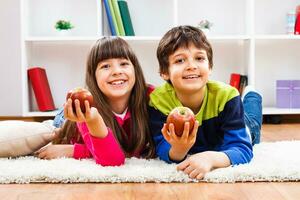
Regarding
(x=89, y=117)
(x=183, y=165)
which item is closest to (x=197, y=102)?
(x=183, y=165)

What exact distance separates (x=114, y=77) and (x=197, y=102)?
0.27 meters

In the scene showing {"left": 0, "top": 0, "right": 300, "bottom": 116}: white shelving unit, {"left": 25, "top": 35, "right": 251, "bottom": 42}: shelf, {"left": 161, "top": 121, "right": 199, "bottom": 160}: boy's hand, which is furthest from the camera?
{"left": 0, "top": 0, "right": 300, "bottom": 116}: white shelving unit

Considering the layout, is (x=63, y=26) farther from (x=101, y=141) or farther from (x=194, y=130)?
(x=194, y=130)

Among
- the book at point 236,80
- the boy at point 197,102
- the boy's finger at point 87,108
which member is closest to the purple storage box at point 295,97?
the book at point 236,80

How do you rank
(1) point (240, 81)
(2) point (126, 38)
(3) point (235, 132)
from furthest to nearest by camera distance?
(1) point (240, 81)
(2) point (126, 38)
(3) point (235, 132)

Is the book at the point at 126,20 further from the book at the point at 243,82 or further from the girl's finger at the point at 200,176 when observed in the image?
the girl's finger at the point at 200,176

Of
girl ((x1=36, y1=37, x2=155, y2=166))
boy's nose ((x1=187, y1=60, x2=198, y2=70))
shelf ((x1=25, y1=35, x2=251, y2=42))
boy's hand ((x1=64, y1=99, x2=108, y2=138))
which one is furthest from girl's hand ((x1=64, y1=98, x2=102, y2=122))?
shelf ((x1=25, y1=35, x2=251, y2=42))

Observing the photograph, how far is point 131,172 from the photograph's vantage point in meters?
1.39

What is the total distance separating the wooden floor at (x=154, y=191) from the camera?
1.21m

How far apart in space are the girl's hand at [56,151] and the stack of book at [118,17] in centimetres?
137

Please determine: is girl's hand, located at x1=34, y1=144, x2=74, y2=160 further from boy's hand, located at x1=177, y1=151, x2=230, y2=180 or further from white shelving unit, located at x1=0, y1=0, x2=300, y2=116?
white shelving unit, located at x1=0, y1=0, x2=300, y2=116

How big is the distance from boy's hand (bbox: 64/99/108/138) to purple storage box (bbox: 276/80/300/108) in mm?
1842

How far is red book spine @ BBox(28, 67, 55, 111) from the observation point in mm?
3010

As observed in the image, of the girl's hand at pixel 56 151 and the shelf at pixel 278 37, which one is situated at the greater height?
the shelf at pixel 278 37
